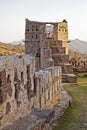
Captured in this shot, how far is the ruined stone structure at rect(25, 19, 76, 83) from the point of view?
4988 centimetres

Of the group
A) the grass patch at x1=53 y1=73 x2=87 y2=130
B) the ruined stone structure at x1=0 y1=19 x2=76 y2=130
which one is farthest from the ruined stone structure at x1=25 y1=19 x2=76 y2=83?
the ruined stone structure at x1=0 y1=19 x2=76 y2=130

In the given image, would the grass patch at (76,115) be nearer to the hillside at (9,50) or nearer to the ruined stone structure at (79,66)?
the hillside at (9,50)

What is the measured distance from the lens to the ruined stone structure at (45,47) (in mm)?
49875

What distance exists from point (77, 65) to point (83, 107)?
3674cm

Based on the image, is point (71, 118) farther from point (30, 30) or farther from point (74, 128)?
point (30, 30)

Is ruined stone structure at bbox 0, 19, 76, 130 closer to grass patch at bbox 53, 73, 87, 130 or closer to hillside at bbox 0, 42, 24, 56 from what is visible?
grass patch at bbox 53, 73, 87, 130

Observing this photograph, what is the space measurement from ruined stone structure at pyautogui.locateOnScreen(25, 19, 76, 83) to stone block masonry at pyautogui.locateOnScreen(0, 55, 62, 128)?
21.2m

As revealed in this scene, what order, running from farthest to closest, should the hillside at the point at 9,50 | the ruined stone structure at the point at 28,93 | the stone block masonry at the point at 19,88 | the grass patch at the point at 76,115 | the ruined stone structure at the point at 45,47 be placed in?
the hillside at the point at 9,50, the ruined stone structure at the point at 45,47, the grass patch at the point at 76,115, the ruined stone structure at the point at 28,93, the stone block masonry at the point at 19,88

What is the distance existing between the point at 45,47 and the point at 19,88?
3145 cm

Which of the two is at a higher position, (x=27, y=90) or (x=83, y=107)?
(x=27, y=90)

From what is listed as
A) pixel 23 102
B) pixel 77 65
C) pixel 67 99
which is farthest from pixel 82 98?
pixel 77 65

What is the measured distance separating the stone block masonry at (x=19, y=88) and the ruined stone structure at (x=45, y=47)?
21.2 metres

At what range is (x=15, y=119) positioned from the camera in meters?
19.9

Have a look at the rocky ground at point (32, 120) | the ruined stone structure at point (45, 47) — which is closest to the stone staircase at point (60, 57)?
the ruined stone structure at point (45, 47)
